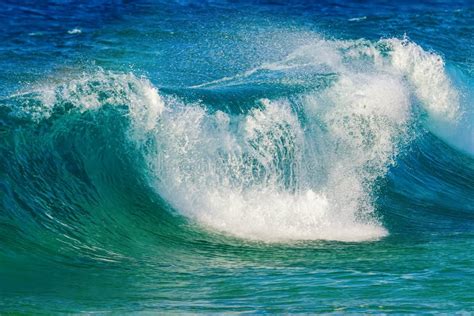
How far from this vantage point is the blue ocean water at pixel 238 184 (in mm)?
9086

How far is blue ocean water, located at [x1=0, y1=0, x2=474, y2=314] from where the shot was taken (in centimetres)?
909

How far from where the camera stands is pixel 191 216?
12305 millimetres

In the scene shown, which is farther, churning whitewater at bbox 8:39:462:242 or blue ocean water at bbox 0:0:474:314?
churning whitewater at bbox 8:39:462:242

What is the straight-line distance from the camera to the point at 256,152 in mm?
12977

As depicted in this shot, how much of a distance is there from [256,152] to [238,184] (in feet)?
2.27

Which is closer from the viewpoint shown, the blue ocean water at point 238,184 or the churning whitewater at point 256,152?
the blue ocean water at point 238,184

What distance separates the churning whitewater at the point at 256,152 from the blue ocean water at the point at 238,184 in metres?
0.02

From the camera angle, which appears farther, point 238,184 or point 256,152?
point 256,152

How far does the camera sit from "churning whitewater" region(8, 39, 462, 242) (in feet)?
40.6

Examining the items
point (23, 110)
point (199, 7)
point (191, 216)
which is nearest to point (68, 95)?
point (23, 110)

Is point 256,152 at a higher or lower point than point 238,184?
higher

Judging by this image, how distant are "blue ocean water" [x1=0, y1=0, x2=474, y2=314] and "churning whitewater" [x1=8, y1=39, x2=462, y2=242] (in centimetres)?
2

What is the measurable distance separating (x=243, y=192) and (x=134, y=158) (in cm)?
174

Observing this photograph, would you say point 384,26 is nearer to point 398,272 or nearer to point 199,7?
point 199,7
